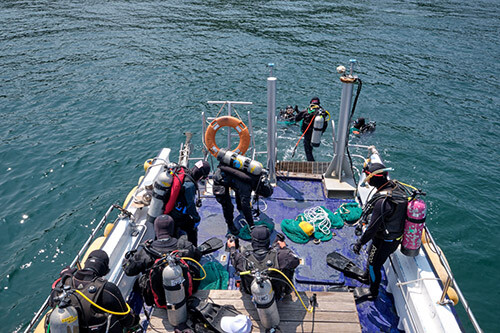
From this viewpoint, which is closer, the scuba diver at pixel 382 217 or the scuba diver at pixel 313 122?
the scuba diver at pixel 382 217

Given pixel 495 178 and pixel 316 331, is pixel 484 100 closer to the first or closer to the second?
pixel 495 178

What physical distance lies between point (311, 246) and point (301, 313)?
230 cm

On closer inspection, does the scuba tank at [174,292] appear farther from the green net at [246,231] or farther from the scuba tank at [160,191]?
the green net at [246,231]

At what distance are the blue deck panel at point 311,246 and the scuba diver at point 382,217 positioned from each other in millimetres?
577

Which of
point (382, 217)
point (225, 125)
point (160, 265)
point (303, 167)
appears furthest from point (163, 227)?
point (303, 167)

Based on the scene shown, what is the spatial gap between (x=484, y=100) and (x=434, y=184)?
8408 mm

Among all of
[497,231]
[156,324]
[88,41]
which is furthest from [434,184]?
[88,41]

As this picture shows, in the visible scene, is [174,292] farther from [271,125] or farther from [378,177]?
[271,125]

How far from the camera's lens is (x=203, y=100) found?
17359mm

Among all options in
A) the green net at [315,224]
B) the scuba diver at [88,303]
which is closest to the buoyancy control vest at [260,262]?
the scuba diver at [88,303]

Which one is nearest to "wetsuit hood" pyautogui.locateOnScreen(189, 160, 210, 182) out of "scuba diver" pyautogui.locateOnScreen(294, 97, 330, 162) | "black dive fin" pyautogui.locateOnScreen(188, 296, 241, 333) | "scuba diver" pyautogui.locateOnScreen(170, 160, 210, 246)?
"scuba diver" pyautogui.locateOnScreen(170, 160, 210, 246)

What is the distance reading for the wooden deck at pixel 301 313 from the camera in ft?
15.0

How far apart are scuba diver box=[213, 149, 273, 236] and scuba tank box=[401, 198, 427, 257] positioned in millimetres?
2508

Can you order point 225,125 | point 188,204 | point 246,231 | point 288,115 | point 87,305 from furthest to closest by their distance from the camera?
point 288,115 < point 225,125 < point 246,231 < point 188,204 < point 87,305
